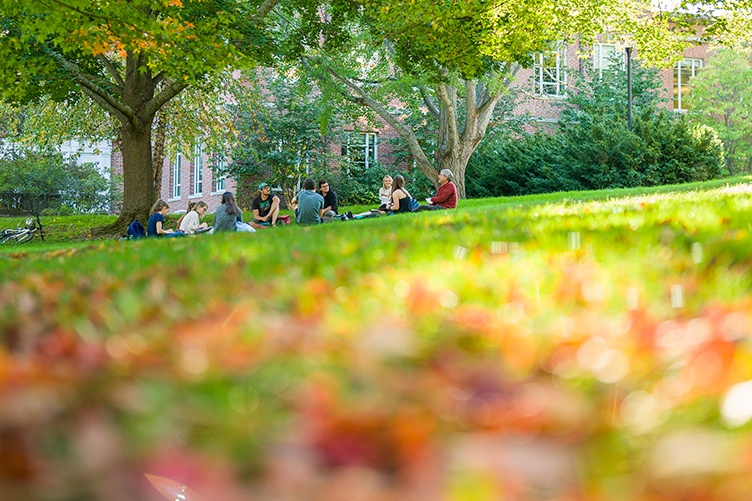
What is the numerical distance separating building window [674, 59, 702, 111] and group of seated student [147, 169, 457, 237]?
31699 mm

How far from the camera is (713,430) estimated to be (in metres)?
1.65

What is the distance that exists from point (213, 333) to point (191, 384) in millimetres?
604

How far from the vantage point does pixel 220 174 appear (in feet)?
112

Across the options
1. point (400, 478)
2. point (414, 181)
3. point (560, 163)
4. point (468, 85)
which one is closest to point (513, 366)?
point (400, 478)

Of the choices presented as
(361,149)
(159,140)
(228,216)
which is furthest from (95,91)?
(361,149)

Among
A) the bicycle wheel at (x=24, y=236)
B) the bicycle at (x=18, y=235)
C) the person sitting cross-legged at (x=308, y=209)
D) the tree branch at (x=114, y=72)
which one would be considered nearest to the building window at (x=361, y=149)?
the tree branch at (x=114, y=72)

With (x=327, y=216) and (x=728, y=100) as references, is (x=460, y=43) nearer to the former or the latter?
(x=327, y=216)

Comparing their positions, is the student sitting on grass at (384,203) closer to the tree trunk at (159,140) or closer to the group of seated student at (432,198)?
the group of seated student at (432,198)

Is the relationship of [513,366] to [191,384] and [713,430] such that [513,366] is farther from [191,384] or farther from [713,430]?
[191,384]

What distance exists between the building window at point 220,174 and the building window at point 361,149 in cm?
555

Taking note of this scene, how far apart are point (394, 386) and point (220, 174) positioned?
109 feet

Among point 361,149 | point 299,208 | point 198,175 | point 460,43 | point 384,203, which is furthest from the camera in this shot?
point 198,175

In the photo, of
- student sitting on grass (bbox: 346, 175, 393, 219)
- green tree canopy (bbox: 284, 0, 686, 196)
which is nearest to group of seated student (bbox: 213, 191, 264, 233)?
student sitting on grass (bbox: 346, 175, 393, 219)

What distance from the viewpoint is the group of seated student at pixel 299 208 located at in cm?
1633
